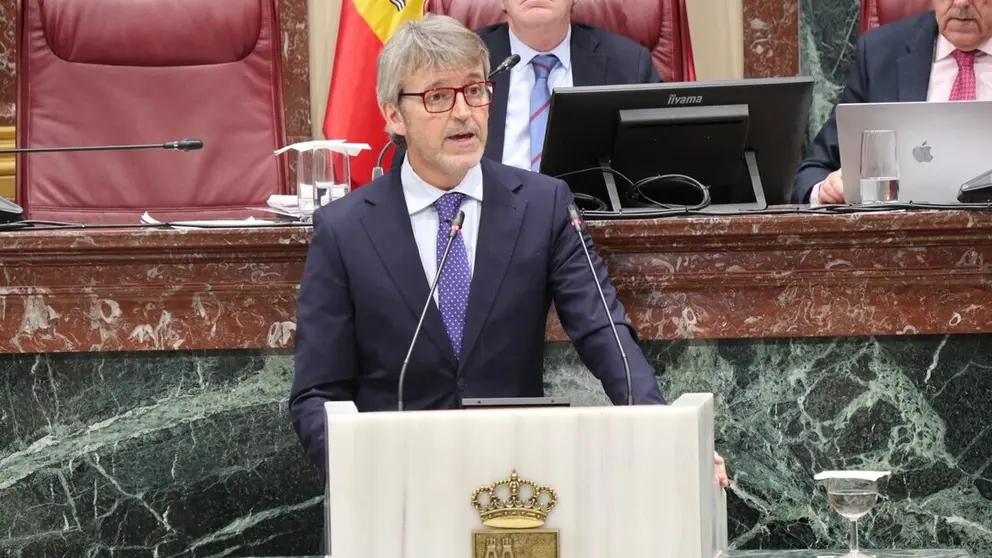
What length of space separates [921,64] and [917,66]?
0.01 meters

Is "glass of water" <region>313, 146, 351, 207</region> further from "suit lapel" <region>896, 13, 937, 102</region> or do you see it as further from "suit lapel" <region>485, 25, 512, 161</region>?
"suit lapel" <region>896, 13, 937, 102</region>

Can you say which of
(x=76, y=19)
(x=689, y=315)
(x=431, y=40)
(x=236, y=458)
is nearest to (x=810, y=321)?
(x=689, y=315)

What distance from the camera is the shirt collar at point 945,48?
3291 millimetres

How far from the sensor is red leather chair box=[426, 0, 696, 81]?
3586 mm

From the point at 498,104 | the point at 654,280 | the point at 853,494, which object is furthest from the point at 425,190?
the point at 498,104

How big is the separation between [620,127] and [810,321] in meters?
0.51

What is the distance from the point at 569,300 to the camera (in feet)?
6.83

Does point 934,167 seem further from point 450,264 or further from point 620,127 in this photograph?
point 450,264

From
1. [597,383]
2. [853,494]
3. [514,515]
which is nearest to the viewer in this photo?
[514,515]

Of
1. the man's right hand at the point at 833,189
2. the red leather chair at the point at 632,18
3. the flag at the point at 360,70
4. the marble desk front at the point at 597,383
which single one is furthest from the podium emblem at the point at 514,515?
the flag at the point at 360,70

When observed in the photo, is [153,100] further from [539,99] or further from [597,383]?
[597,383]

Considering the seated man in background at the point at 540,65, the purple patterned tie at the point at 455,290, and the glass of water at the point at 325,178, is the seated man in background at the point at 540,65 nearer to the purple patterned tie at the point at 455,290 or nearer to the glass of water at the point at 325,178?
the glass of water at the point at 325,178

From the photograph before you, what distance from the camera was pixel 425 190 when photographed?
2.14 meters

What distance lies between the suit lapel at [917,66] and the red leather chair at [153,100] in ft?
5.20
